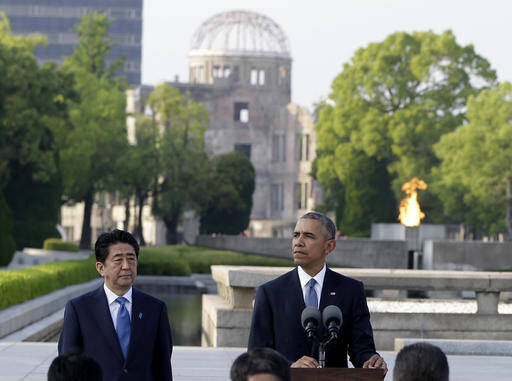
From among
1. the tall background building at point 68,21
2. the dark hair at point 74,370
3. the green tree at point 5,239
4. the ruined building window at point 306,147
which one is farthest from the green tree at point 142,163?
the tall background building at point 68,21

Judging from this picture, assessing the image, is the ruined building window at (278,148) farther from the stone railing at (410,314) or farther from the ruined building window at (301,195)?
the stone railing at (410,314)

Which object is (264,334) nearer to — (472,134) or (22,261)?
(22,261)

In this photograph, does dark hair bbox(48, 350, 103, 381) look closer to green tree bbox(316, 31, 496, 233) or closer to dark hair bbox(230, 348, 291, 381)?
dark hair bbox(230, 348, 291, 381)

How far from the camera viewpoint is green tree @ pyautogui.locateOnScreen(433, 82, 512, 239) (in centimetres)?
4725

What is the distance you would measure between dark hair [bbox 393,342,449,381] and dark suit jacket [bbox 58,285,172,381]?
171 cm

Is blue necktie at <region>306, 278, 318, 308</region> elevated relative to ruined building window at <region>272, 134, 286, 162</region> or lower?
lower

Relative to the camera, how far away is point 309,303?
21.5 feet

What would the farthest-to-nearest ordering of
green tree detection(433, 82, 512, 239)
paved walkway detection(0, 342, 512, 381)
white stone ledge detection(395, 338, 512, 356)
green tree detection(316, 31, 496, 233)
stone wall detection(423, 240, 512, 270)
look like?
green tree detection(316, 31, 496, 233), green tree detection(433, 82, 512, 239), stone wall detection(423, 240, 512, 270), white stone ledge detection(395, 338, 512, 356), paved walkway detection(0, 342, 512, 381)

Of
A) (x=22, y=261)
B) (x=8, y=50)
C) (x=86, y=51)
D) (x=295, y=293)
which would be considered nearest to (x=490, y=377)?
(x=295, y=293)

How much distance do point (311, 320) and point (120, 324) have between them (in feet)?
3.40

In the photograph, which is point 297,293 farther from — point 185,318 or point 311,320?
point 185,318

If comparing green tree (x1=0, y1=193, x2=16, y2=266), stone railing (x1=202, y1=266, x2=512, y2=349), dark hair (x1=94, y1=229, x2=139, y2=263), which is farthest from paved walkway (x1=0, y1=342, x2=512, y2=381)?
green tree (x1=0, y1=193, x2=16, y2=266)

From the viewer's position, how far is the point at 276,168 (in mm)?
83375

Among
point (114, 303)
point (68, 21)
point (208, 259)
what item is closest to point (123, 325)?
point (114, 303)
